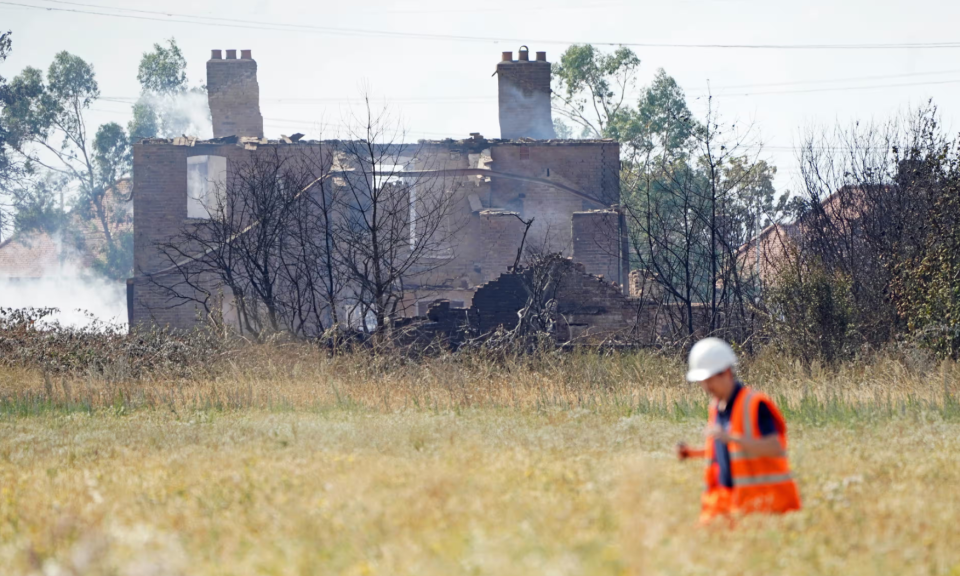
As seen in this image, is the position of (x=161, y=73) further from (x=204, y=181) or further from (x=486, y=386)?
(x=486, y=386)

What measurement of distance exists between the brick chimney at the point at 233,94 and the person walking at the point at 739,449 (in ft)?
102

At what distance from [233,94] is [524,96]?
1031 centimetres

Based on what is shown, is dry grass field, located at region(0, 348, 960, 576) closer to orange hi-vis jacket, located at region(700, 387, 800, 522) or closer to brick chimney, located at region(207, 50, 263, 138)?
orange hi-vis jacket, located at region(700, 387, 800, 522)

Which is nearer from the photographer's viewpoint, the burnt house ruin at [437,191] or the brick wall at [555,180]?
the burnt house ruin at [437,191]

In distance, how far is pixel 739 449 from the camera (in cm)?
551

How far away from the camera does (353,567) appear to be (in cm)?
488

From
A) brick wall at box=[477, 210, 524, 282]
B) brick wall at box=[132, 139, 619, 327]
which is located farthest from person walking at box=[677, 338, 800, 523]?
brick wall at box=[477, 210, 524, 282]

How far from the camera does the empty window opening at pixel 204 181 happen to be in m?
32.3

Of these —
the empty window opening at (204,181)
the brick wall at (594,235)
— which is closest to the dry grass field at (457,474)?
the brick wall at (594,235)

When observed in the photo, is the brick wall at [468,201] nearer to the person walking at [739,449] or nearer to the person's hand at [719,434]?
the person walking at [739,449]

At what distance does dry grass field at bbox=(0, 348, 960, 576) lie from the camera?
4.98 m

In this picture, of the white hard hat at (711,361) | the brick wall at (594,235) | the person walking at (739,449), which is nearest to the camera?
the person walking at (739,449)

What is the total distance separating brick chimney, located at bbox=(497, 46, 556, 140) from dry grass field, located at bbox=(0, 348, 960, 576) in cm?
1828

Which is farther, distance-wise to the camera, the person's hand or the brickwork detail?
the brickwork detail
